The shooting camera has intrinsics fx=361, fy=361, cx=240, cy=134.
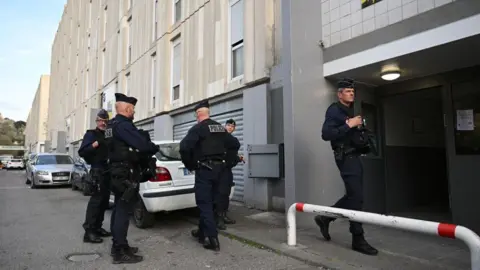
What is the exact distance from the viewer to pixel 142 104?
15977mm

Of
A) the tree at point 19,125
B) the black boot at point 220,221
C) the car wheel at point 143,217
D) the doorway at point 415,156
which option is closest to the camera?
the black boot at point 220,221

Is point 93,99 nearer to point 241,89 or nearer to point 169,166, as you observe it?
point 241,89

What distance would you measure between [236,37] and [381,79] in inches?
171

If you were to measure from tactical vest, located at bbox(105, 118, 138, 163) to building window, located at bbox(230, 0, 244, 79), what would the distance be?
537cm

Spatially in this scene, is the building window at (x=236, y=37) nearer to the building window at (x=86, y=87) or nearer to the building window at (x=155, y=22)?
the building window at (x=155, y=22)

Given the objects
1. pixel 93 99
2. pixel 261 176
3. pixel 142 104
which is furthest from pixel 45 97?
pixel 261 176

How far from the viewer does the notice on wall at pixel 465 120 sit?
17.9ft

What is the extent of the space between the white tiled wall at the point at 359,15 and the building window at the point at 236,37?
3.29m

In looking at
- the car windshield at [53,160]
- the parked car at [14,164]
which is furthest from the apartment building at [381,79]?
the parked car at [14,164]

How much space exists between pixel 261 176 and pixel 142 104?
399 inches

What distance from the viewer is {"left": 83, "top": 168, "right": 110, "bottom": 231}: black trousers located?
17.1 ft

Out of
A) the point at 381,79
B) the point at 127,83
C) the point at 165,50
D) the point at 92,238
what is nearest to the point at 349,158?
the point at 381,79

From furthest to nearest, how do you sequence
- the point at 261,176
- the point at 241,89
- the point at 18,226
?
the point at 241,89, the point at 261,176, the point at 18,226

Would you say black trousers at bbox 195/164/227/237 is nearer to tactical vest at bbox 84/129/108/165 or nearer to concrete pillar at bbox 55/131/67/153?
tactical vest at bbox 84/129/108/165
